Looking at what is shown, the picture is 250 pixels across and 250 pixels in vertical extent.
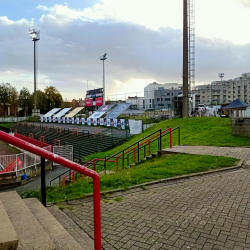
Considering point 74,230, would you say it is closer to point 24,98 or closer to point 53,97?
point 24,98

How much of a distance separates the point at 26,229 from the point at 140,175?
14.7 feet

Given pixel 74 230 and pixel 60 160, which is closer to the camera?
pixel 60 160

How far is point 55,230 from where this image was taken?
298 centimetres

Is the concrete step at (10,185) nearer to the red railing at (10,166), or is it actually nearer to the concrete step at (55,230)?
the red railing at (10,166)

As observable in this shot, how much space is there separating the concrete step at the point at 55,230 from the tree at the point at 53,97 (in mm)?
75355

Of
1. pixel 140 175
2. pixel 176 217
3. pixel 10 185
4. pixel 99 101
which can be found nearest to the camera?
pixel 176 217

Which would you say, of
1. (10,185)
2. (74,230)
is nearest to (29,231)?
(74,230)

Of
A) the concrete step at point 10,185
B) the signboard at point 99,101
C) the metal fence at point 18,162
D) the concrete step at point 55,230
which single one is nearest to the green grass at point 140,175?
the concrete step at point 55,230

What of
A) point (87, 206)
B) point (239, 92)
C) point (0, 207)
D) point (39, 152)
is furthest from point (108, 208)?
point (239, 92)

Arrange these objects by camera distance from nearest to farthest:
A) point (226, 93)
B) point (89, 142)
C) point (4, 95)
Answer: point (89, 142)
point (4, 95)
point (226, 93)

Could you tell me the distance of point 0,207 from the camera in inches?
115

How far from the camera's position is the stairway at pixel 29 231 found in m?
2.26

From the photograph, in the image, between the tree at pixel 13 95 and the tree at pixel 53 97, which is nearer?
the tree at pixel 13 95

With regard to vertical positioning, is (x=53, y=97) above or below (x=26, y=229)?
above
